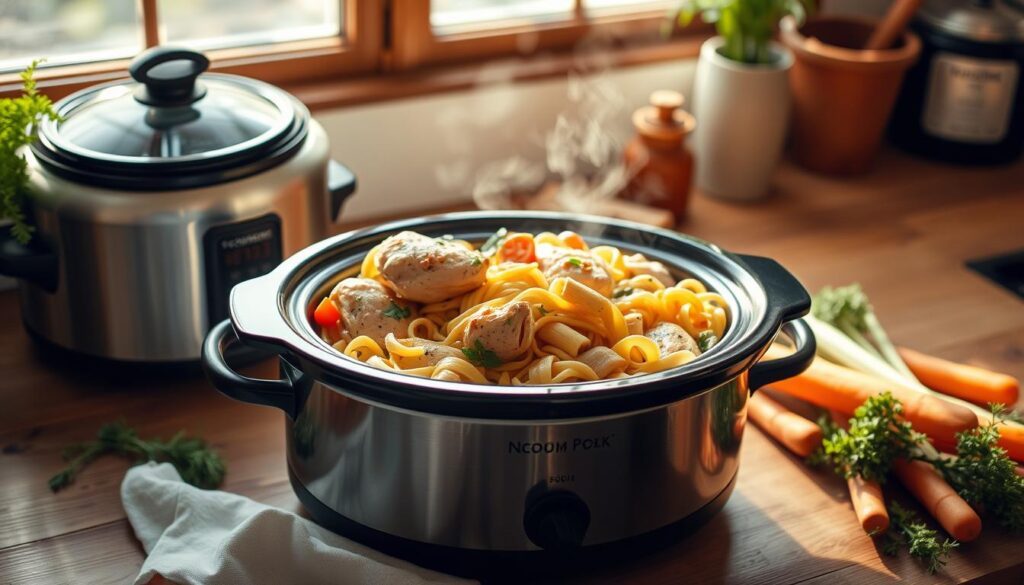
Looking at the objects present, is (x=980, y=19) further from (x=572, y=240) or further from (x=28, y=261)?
(x=28, y=261)

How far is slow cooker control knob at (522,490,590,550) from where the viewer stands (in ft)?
3.30

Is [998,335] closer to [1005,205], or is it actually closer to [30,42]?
[1005,205]

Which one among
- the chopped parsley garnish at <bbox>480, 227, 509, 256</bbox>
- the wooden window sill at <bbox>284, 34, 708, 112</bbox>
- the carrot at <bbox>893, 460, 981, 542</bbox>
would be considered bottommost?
the carrot at <bbox>893, 460, 981, 542</bbox>

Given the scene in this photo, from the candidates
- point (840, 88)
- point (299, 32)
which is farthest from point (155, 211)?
point (840, 88)

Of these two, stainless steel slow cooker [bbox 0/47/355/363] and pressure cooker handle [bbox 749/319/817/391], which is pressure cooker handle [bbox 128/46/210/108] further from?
pressure cooker handle [bbox 749/319/817/391]

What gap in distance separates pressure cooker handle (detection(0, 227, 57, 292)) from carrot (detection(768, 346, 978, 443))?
2.76 ft

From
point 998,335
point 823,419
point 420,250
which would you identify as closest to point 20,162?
point 420,250

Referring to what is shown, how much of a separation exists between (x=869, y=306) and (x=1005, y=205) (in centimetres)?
65

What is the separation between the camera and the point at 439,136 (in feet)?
6.34

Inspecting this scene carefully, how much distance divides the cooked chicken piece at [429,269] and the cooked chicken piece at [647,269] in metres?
0.18

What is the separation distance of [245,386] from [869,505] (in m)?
0.65

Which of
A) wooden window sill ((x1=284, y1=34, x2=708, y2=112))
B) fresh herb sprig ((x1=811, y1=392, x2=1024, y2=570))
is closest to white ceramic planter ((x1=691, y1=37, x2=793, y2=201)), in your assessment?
wooden window sill ((x1=284, y1=34, x2=708, y2=112))

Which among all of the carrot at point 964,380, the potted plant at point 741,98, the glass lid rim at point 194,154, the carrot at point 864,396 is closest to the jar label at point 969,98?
the potted plant at point 741,98

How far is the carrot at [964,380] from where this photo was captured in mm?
1425
